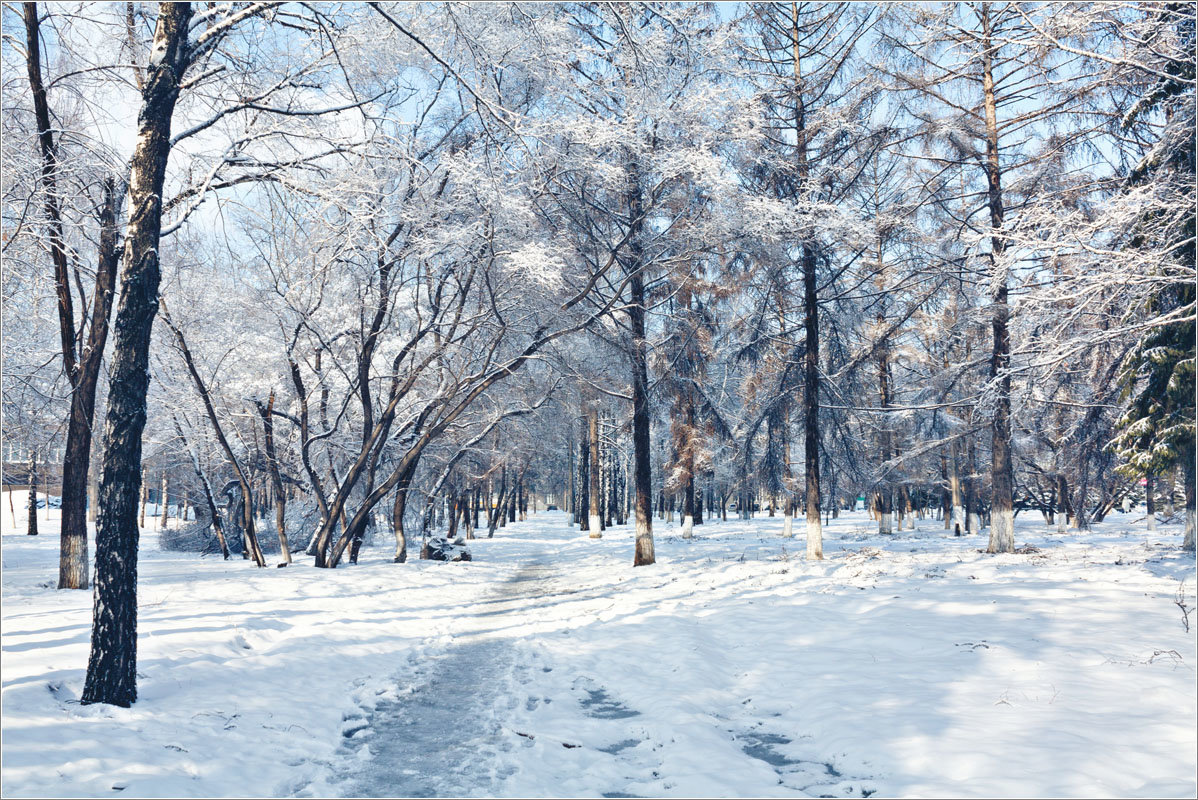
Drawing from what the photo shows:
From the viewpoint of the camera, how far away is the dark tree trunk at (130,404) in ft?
17.8

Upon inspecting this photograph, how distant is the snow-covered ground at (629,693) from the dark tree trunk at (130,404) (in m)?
0.42

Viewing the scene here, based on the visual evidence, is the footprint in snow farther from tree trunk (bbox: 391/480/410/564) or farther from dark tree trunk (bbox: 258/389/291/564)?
tree trunk (bbox: 391/480/410/564)

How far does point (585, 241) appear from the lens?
52.8 ft

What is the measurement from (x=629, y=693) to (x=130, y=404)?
555 cm

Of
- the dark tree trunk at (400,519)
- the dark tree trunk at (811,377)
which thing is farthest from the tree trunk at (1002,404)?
the dark tree trunk at (400,519)

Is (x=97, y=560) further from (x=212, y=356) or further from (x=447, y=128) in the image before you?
(x=212, y=356)

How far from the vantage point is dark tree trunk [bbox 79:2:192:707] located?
544 centimetres

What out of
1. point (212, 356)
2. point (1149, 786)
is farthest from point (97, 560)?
point (212, 356)

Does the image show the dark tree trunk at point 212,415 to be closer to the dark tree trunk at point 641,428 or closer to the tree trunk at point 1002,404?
→ the dark tree trunk at point 641,428

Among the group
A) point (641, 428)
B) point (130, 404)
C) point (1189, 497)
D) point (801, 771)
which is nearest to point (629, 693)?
point (801, 771)

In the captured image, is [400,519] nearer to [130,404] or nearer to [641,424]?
[641,424]

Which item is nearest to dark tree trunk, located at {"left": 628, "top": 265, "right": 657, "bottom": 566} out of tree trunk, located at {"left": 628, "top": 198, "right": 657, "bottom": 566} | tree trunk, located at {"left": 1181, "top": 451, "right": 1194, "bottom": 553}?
tree trunk, located at {"left": 628, "top": 198, "right": 657, "bottom": 566}

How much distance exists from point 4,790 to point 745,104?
16.0m

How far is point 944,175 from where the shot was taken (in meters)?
17.6
